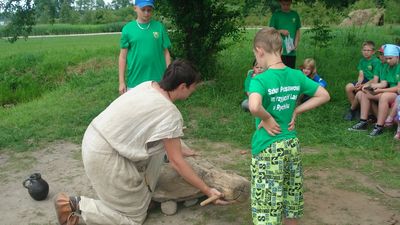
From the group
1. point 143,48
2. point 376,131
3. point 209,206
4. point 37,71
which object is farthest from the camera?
point 37,71

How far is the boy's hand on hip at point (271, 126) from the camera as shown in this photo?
3070 millimetres

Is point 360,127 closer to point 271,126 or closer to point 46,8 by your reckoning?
point 271,126

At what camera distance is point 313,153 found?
571 cm

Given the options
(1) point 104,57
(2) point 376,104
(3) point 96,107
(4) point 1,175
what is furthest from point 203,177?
(1) point 104,57

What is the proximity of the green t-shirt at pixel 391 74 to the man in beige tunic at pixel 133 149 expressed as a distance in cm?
383

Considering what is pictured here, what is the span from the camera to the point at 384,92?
6.46 meters

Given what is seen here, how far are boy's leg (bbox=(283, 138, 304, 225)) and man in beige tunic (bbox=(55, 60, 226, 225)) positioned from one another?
551mm

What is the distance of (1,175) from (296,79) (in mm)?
3517

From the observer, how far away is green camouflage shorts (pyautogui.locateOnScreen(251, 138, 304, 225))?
3.15 metres

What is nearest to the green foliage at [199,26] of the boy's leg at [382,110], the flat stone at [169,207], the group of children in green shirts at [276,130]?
the boy's leg at [382,110]

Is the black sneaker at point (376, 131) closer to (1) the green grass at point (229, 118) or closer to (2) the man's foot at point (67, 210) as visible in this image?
(1) the green grass at point (229, 118)

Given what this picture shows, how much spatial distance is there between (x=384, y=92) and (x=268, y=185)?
3.90 meters

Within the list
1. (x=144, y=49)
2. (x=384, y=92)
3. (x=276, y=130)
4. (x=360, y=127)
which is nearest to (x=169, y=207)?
(x=276, y=130)

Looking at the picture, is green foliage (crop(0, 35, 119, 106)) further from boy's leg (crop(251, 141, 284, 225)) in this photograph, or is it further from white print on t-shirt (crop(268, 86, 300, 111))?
white print on t-shirt (crop(268, 86, 300, 111))
